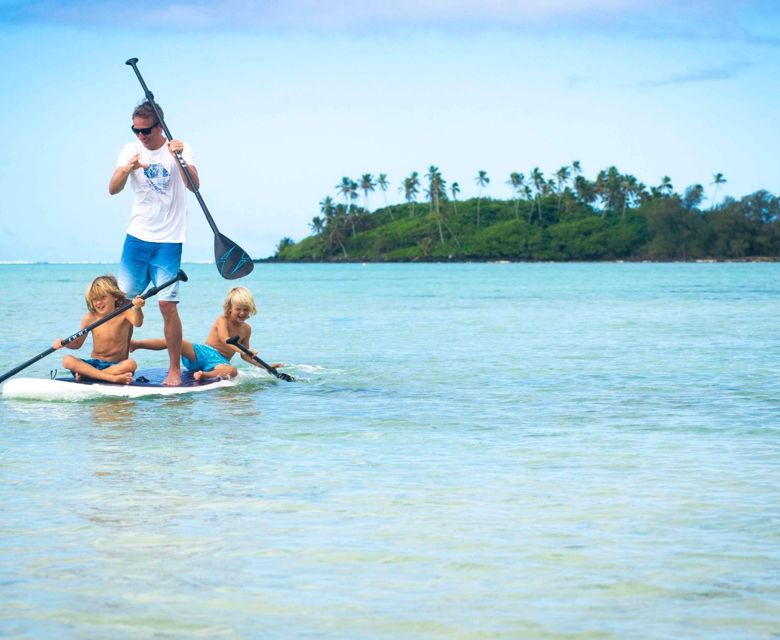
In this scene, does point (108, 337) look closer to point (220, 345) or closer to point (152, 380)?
point (152, 380)

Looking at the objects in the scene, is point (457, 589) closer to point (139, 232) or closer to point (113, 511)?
point (113, 511)

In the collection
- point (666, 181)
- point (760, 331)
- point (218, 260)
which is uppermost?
point (666, 181)

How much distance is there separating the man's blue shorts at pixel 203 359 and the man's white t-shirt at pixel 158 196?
66.3 inches

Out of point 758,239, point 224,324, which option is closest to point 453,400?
point 224,324

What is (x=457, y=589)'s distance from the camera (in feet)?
14.4

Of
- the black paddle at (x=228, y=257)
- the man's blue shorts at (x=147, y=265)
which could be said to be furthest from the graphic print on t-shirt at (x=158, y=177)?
the black paddle at (x=228, y=257)

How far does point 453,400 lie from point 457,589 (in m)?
6.08

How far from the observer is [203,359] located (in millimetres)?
11039

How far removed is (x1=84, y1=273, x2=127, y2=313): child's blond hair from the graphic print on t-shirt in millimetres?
947

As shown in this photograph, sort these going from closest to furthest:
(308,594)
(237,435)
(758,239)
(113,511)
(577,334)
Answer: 1. (308,594)
2. (113,511)
3. (237,435)
4. (577,334)
5. (758,239)

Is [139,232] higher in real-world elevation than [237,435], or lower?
higher

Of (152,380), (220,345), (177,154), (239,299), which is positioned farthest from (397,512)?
(220,345)

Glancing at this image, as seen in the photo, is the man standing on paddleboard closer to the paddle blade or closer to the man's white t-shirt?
the man's white t-shirt

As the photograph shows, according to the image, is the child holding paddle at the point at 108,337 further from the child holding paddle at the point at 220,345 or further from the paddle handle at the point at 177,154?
the paddle handle at the point at 177,154
